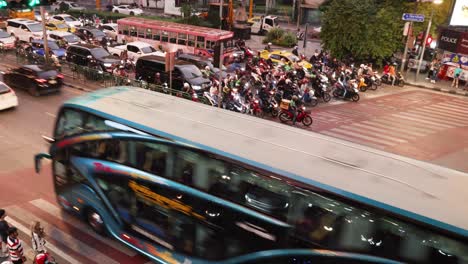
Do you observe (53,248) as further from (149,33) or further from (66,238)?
(149,33)

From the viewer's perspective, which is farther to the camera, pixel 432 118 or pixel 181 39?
pixel 181 39

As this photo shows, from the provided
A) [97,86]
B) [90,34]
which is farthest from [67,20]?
[97,86]

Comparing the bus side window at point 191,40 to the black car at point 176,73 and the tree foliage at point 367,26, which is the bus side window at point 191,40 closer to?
the black car at point 176,73

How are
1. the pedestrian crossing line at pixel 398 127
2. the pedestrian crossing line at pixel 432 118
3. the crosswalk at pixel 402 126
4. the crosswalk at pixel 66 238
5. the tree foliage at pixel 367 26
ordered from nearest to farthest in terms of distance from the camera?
the crosswalk at pixel 66 238, the crosswalk at pixel 402 126, the pedestrian crossing line at pixel 398 127, the pedestrian crossing line at pixel 432 118, the tree foliage at pixel 367 26

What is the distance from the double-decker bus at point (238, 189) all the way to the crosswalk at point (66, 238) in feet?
1.15

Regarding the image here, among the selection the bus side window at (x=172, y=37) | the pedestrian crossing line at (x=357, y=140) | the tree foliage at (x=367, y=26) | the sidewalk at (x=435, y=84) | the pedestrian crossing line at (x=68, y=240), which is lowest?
the pedestrian crossing line at (x=68, y=240)

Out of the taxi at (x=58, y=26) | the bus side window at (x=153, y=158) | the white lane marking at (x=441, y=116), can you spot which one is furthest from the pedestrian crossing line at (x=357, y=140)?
the taxi at (x=58, y=26)

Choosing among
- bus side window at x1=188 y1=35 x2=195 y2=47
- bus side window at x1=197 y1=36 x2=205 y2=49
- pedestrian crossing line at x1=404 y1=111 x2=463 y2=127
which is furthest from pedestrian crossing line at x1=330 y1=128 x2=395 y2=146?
bus side window at x1=188 y1=35 x2=195 y2=47

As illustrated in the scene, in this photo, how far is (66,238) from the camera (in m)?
9.38

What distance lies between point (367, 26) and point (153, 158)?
25776mm

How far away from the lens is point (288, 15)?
6103cm

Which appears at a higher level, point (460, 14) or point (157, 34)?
point (460, 14)

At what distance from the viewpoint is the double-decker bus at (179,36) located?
28739 mm

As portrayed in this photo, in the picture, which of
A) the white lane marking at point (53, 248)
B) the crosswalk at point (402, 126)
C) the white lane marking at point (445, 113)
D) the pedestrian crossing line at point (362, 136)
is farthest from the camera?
the white lane marking at point (445, 113)
